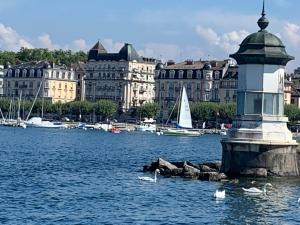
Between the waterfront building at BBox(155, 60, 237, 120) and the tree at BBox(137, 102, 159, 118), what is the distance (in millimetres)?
6093

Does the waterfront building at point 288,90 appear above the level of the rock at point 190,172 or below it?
above

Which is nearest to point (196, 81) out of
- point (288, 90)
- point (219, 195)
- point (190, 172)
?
point (288, 90)

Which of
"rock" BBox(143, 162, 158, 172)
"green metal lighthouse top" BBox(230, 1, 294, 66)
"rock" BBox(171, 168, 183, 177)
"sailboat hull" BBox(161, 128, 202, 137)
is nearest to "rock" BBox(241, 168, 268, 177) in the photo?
"rock" BBox(171, 168, 183, 177)

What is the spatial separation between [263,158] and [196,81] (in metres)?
143

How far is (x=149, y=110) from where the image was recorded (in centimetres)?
18650

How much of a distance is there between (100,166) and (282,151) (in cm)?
1869

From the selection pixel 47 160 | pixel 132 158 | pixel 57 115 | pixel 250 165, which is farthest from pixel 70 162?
pixel 57 115

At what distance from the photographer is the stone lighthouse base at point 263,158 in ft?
162

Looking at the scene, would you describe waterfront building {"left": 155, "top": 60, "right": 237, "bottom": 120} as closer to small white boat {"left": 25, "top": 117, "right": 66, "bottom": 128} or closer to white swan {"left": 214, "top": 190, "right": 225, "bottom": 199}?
small white boat {"left": 25, "top": 117, "right": 66, "bottom": 128}

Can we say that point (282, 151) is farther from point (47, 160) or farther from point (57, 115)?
point (57, 115)

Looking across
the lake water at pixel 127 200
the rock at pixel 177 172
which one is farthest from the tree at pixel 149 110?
the rock at pixel 177 172

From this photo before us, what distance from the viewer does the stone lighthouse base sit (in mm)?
49375

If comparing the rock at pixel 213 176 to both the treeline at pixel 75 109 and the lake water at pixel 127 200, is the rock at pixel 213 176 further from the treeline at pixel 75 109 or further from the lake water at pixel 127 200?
the treeline at pixel 75 109

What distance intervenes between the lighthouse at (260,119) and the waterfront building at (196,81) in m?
135
